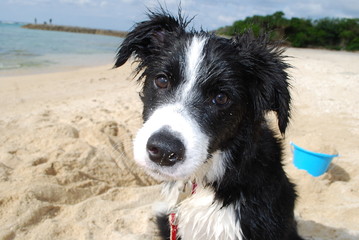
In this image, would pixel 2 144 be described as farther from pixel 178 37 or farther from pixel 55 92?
pixel 55 92

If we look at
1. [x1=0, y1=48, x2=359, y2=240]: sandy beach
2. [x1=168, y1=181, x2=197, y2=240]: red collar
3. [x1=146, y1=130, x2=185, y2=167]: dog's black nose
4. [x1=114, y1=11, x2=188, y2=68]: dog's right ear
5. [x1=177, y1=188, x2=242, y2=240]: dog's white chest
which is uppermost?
[x1=114, y1=11, x2=188, y2=68]: dog's right ear

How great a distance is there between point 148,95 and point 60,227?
1.57 meters

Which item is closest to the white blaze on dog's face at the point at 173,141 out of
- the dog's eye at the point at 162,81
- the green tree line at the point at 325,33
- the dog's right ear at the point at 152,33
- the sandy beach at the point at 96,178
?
the dog's eye at the point at 162,81

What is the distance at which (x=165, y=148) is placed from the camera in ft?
6.79

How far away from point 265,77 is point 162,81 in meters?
0.84

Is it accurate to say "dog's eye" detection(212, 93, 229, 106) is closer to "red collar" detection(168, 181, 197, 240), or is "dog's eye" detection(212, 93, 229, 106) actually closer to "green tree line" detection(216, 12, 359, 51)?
"red collar" detection(168, 181, 197, 240)

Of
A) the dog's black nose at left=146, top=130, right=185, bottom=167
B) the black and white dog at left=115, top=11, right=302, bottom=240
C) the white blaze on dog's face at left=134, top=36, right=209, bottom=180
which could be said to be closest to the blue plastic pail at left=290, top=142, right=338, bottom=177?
the black and white dog at left=115, top=11, right=302, bottom=240

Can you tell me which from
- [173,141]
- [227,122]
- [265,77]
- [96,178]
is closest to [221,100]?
[227,122]

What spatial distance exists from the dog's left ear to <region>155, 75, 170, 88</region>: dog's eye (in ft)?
2.12

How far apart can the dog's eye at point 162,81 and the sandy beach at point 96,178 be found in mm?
1326

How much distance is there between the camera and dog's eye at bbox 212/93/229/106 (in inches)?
101

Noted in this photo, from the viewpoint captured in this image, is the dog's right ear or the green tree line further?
the green tree line

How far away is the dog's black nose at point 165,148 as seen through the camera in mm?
2064

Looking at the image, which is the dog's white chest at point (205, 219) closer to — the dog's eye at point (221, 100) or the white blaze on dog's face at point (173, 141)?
the white blaze on dog's face at point (173, 141)
